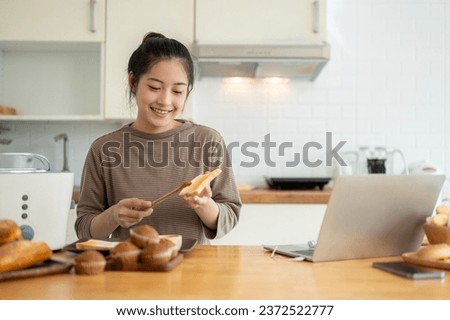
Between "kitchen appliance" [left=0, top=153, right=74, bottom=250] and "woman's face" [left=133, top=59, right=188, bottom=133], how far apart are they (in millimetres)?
456

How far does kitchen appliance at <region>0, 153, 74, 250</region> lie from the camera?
4.56 feet

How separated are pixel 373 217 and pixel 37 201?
0.89 m

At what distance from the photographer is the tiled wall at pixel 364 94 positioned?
3.58 m

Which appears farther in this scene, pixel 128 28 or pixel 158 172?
pixel 128 28

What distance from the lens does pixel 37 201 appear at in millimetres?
1419

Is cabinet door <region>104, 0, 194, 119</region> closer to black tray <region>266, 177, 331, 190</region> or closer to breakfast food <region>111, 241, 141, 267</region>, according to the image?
black tray <region>266, 177, 331, 190</region>

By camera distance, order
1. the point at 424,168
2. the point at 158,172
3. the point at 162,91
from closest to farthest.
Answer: the point at 162,91
the point at 158,172
the point at 424,168

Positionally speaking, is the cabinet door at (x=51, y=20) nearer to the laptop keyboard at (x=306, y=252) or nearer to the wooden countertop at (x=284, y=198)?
the wooden countertop at (x=284, y=198)

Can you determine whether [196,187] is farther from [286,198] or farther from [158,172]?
[286,198]

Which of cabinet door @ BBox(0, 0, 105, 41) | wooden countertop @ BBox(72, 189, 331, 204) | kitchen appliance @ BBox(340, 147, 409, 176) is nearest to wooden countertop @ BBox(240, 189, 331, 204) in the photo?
wooden countertop @ BBox(72, 189, 331, 204)

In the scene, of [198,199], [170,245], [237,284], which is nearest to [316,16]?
[198,199]

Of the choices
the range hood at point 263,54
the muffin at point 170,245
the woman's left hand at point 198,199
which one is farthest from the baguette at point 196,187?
the range hood at point 263,54
